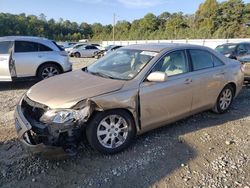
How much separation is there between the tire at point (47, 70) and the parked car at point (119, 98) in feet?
13.6

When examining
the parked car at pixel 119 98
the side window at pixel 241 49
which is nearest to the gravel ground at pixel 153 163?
the parked car at pixel 119 98

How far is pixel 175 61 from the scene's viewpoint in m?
4.44

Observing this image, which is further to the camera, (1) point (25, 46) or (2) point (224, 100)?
(1) point (25, 46)

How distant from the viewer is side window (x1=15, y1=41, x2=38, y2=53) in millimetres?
8078

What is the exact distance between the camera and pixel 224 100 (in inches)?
216

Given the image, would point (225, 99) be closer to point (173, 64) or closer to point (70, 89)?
point (173, 64)

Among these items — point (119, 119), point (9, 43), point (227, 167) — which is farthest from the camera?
point (9, 43)

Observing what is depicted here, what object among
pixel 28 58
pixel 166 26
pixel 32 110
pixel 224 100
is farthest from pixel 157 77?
pixel 166 26

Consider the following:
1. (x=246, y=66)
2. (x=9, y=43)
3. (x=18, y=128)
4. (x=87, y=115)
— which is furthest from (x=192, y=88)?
(x=9, y=43)

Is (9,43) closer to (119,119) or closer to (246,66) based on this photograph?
(119,119)

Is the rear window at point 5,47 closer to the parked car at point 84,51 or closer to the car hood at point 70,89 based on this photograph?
the car hood at point 70,89

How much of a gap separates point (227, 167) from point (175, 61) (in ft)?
6.14

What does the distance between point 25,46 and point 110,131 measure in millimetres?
5752

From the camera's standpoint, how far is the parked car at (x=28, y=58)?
7859mm
